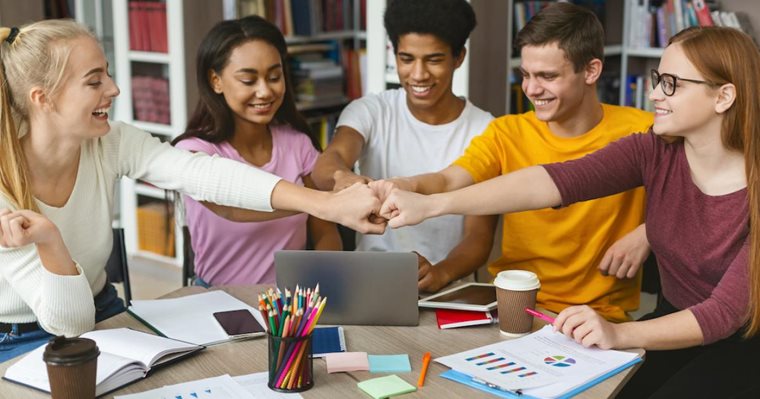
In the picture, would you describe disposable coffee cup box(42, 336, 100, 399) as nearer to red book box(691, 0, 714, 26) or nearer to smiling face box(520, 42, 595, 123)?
smiling face box(520, 42, 595, 123)

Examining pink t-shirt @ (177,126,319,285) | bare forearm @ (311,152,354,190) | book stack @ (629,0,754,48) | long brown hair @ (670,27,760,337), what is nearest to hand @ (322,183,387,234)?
bare forearm @ (311,152,354,190)

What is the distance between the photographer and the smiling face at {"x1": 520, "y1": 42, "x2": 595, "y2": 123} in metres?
2.24

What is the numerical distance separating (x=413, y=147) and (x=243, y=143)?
21.0 inches

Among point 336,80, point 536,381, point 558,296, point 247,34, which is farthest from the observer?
point 336,80

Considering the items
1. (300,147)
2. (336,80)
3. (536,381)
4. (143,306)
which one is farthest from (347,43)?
(536,381)

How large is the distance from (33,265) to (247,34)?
1.06 meters

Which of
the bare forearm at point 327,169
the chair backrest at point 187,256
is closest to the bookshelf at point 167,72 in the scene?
the chair backrest at point 187,256

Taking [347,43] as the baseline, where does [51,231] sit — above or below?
below

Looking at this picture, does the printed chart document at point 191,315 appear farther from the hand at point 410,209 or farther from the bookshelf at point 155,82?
the bookshelf at point 155,82

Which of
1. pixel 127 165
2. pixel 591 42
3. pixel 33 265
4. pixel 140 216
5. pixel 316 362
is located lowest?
pixel 140 216

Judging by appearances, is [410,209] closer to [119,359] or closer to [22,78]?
[119,359]

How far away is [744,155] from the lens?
184 centimetres

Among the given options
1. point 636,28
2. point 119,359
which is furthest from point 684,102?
point 636,28

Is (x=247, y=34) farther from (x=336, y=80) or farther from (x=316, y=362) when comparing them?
(x=336, y=80)
